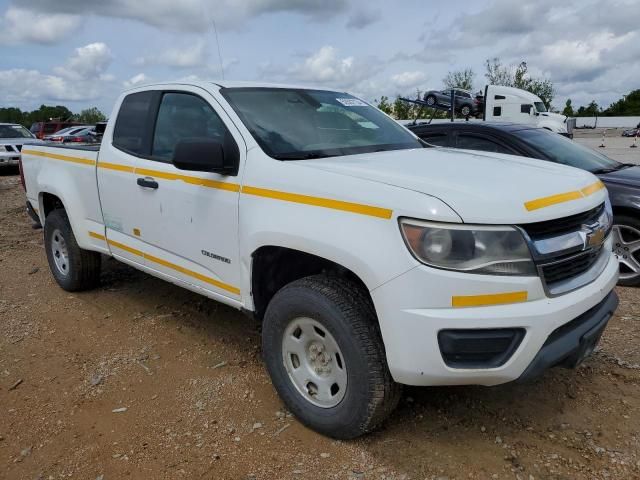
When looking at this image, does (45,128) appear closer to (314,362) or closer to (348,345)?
(314,362)

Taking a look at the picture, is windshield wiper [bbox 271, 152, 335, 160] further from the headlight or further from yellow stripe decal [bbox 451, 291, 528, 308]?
yellow stripe decal [bbox 451, 291, 528, 308]

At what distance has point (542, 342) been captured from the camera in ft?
7.61

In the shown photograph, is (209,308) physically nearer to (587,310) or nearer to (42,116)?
(587,310)

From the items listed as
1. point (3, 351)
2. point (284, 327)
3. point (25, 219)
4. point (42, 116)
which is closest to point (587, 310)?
point (284, 327)

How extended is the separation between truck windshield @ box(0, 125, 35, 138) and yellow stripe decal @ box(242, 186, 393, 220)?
1761 centimetres

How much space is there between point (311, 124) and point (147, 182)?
3.80 feet

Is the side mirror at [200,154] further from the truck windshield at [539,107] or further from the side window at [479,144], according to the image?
the truck windshield at [539,107]

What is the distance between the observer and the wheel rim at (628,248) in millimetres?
4953

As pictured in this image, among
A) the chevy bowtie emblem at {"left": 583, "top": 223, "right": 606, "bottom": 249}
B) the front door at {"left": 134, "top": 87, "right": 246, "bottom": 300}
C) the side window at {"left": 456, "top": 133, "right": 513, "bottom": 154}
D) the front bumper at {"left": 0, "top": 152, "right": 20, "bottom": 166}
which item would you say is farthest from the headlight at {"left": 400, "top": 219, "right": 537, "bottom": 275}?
the front bumper at {"left": 0, "top": 152, "right": 20, "bottom": 166}

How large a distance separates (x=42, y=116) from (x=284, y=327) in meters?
83.5

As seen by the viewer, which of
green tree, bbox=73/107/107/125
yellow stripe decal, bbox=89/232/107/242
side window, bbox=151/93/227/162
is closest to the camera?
side window, bbox=151/93/227/162

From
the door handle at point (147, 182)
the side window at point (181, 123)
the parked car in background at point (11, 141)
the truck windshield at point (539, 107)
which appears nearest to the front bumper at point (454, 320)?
the side window at point (181, 123)

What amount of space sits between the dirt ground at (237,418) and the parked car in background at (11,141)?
1390cm

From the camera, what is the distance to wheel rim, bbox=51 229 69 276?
5.05 m
